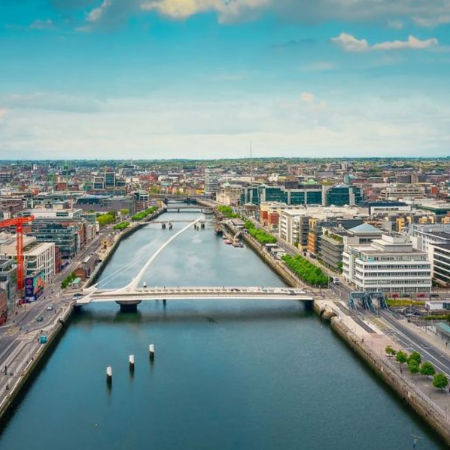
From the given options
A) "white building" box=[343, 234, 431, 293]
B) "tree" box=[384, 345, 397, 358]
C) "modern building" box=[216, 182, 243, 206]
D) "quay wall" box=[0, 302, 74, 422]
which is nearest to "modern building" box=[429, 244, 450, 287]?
"white building" box=[343, 234, 431, 293]

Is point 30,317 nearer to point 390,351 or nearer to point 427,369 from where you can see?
point 390,351

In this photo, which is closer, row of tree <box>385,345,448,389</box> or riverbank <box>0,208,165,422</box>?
row of tree <box>385,345,448,389</box>

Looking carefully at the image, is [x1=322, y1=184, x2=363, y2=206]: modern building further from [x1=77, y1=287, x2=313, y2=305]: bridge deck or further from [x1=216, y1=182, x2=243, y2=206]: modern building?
[x1=77, y1=287, x2=313, y2=305]: bridge deck

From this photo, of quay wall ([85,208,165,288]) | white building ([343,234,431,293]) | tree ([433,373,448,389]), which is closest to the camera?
tree ([433,373,448,389])

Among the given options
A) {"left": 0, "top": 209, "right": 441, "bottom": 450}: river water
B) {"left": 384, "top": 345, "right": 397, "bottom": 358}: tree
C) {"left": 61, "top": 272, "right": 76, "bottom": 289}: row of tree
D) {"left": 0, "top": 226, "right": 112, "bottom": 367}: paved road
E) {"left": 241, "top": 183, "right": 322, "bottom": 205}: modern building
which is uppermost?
{"left": 241, "top": 183, "right": 322, "bottom": 205}: modern building

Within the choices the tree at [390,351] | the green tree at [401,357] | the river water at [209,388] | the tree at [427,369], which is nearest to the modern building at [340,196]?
the river water at [209,388]

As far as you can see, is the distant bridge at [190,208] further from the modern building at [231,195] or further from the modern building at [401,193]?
the modern building at [401,193]

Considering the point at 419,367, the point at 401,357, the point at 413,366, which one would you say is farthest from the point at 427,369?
the point at 401,357
